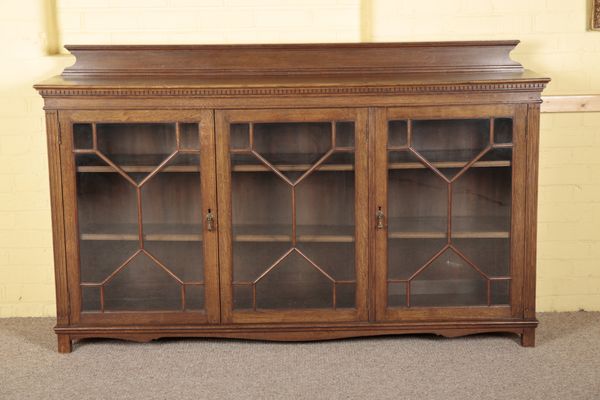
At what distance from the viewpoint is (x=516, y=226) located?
11.1 feet

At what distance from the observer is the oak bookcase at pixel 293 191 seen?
3295 mm

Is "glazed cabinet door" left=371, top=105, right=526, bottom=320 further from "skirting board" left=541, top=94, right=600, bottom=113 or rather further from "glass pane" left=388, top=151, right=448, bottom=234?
"skirting board" left=541, top=94, right=600, bottom=113

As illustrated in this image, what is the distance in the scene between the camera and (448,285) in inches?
136

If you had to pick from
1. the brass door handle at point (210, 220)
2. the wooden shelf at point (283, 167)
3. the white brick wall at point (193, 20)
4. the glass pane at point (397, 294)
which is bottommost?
the glass pane at point (397, 294)

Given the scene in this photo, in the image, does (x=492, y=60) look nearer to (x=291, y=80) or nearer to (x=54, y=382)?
(x=291, y=80)

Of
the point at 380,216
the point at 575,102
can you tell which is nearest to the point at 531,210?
the point at 380,216

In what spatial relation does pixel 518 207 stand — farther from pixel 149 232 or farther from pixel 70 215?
→ pixel 70 215

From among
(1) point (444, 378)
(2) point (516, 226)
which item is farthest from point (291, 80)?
(1) point (444, 378)

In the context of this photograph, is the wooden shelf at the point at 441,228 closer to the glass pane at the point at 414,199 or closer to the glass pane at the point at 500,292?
the glass pane at the point at 414,199

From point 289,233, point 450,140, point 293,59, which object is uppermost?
point 293,59

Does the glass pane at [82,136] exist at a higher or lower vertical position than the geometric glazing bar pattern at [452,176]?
higher

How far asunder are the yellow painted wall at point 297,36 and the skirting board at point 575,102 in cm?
3

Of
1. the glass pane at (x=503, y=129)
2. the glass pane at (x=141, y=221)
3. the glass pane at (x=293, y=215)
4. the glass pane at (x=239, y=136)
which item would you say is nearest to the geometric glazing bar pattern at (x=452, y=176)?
the glass pane at (x=503, y=129)

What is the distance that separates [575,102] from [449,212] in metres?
0.89
